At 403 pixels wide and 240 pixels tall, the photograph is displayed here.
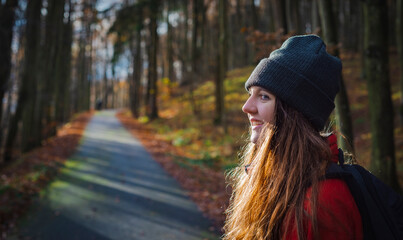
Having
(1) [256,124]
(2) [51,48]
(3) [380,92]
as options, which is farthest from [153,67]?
(1) [256,124]

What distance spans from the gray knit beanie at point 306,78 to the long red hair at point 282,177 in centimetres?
6

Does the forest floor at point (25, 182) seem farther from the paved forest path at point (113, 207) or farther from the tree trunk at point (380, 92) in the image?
the tree trunk at point (380, 92)

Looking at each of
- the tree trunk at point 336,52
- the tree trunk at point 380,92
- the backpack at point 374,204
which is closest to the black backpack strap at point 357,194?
the backpack at point 374,204

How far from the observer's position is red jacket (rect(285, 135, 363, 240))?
117cm

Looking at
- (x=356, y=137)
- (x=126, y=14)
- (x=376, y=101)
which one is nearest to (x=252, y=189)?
(x=376, y=101)

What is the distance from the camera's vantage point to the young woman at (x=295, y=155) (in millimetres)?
1201

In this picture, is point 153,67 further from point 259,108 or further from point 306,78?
point 306,78

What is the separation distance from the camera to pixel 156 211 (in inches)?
233

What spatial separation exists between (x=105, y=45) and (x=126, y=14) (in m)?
21.9

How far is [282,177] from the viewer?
4.45ft

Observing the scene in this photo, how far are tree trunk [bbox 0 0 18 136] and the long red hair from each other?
9.30 m

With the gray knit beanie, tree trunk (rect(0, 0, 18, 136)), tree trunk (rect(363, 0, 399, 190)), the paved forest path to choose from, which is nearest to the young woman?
the gray knit beanie

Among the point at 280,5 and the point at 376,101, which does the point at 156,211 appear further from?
the point at 280,5

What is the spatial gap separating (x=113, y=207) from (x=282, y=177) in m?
5.57
